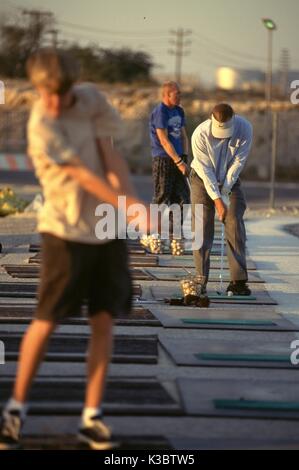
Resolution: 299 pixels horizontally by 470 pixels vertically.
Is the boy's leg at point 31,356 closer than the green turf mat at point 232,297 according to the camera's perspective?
Yes

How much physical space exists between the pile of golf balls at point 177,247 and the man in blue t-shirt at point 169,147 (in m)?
0.51

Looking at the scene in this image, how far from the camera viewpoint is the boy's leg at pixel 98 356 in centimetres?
658

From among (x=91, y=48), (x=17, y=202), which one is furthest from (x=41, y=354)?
(x=91, y=48)

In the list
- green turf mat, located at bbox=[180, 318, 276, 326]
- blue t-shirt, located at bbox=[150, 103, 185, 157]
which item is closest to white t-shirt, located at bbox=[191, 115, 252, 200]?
green turf mat, located at bbox=[180, 318, 276, 326]

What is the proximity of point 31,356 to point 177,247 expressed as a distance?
9.20 metres

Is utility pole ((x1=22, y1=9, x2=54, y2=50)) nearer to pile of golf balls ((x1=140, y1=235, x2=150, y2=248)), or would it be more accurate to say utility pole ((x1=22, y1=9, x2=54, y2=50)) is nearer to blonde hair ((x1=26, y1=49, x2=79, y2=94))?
pile of golf balls ((x1=140, y1=235, x2=150, y2=248))

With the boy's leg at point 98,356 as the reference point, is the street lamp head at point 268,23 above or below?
above

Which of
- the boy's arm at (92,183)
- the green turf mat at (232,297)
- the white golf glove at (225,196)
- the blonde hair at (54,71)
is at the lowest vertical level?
the green turf mat at (232,297)

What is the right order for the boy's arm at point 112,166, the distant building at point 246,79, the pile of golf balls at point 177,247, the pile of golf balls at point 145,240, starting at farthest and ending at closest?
the distant building at point 246,79
the pile of golf balls at point 145,240
the pile of golf balls at point 177,247
the boy's arm at point 112,166

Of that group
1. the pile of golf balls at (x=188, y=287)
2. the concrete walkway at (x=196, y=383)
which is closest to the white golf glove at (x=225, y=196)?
the pile of golf balls at (x=188, y=287)

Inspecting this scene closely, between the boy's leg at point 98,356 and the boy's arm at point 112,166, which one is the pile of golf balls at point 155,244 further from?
the boy's leg at point 98,356

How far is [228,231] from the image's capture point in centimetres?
1211
